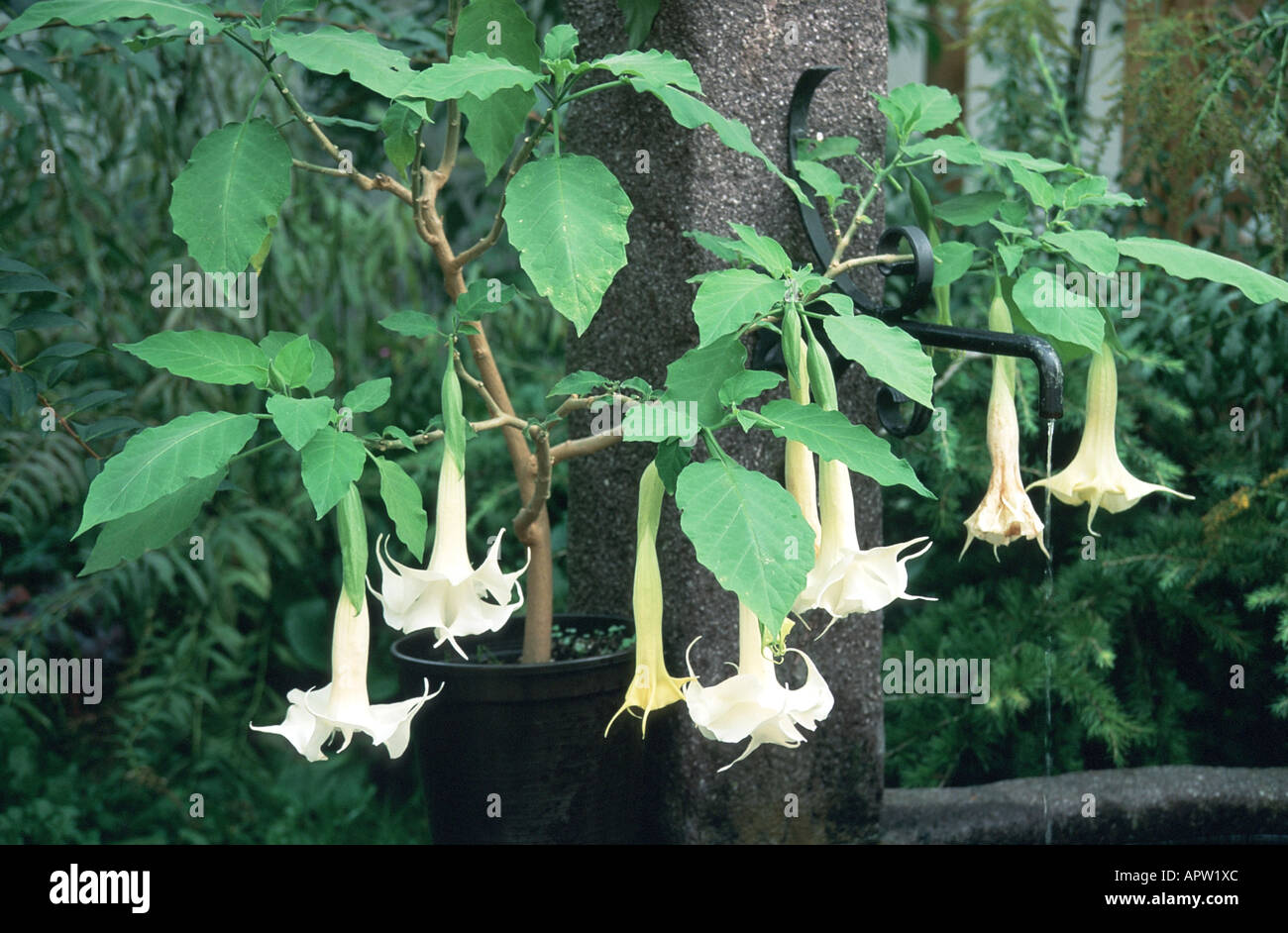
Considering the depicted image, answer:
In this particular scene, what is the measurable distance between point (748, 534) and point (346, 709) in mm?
346

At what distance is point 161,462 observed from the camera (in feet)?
2.84

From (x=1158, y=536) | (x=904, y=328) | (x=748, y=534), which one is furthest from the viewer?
(x=1158, y=536)

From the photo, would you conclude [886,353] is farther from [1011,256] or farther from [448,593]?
[448,593]

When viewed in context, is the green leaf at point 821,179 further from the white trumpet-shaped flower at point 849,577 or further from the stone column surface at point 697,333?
the white trumpet-shaped flower at point 849,577

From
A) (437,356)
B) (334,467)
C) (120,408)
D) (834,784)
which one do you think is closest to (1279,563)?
(834,784)

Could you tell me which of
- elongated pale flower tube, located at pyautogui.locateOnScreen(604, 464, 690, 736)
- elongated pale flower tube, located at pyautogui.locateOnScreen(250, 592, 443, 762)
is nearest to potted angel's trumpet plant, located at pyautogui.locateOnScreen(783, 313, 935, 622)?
elongated pale flower tube, located at pyautogui.locateOnScreen(604, 464, 690, 736)

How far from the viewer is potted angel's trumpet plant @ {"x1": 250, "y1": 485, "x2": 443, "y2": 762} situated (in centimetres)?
88

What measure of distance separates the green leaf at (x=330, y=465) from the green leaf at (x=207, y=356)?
111 mm

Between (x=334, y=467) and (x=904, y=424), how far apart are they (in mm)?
615

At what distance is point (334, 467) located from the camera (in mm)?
884

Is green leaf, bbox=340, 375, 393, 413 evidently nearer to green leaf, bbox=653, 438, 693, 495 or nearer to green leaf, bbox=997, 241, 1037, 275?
green leaf, bbox=653, 438, 693, 495

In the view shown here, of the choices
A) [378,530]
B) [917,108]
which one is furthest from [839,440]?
[378,530]

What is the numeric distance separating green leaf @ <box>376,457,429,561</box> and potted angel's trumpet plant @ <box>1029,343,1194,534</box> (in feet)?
1.79
